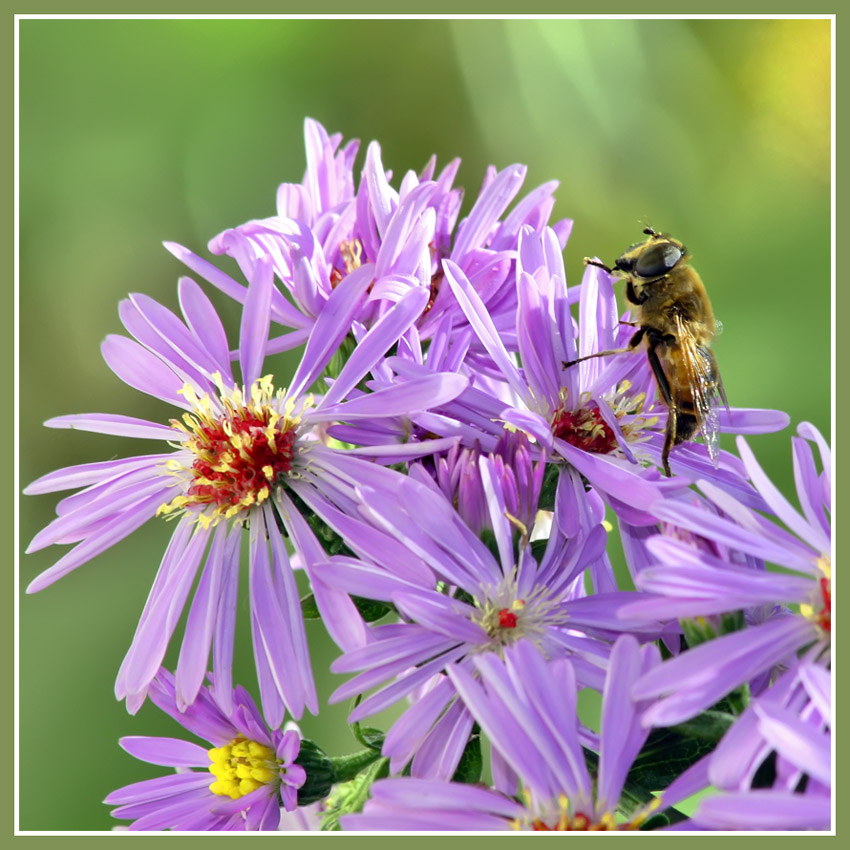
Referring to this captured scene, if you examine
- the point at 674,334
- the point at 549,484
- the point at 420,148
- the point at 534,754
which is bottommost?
the point at 534,754

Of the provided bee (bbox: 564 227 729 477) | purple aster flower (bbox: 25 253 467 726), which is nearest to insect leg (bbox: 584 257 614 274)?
bee (bbox: 564 227 729 477)

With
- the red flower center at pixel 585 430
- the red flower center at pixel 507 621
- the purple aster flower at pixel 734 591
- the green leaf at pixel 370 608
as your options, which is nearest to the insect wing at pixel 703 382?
the red flower center at pixel 585 430

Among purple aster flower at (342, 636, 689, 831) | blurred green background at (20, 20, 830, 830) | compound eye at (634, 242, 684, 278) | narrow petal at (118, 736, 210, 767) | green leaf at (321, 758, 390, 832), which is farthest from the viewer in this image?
blurred green background at (20, 20, 830, 830)

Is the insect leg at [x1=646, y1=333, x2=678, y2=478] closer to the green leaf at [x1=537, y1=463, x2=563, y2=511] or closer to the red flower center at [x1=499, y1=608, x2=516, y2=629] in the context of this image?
the green leaf at [x1=537, y1=463, x2=563, y2=511]

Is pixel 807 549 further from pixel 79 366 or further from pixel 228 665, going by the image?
pixel 79 366

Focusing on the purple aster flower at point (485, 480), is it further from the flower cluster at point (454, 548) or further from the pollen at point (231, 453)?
the pollen at point (231, 453)

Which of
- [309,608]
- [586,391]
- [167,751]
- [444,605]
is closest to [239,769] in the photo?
[167,751]

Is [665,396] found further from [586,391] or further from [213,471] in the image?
[213,471]

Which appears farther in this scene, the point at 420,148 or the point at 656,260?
the point at 420,148
